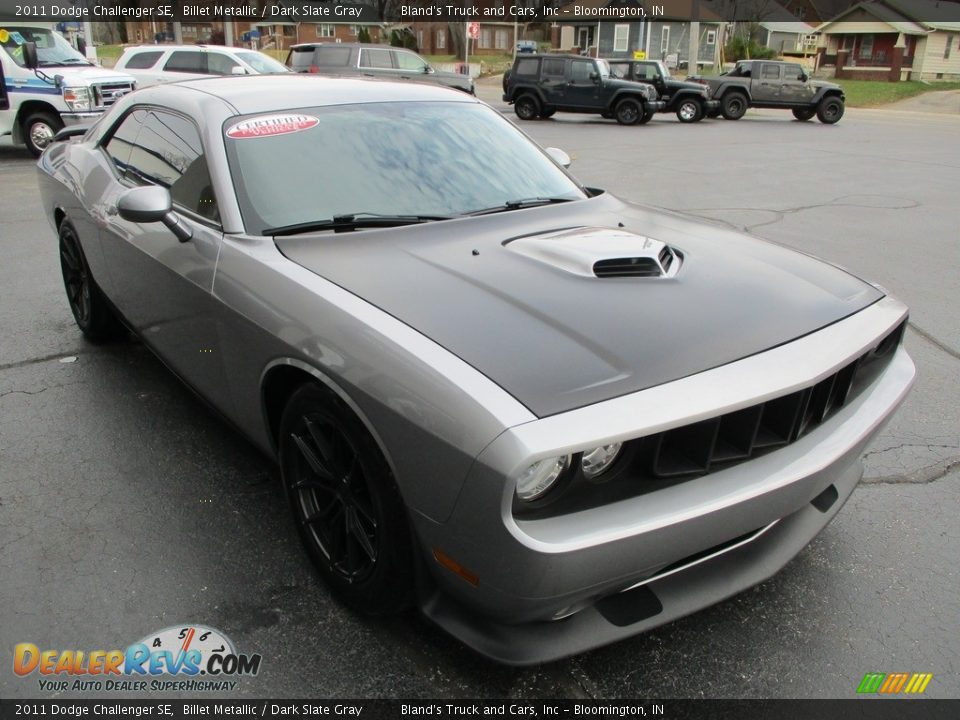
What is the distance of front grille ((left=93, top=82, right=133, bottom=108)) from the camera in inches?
477

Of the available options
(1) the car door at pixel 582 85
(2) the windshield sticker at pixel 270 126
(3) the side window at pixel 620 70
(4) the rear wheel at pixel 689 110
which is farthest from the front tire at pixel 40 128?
(4) the rear wheel at pixel 689 110

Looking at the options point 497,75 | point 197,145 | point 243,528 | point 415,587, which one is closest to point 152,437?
point 243,528

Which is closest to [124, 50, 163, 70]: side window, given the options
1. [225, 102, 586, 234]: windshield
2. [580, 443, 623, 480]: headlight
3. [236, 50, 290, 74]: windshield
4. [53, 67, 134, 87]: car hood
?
[236, 50, 290, 74]: windshield

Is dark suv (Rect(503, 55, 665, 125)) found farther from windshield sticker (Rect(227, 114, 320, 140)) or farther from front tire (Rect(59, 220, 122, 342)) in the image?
windshield sticker (Rect(227, 114, 320, 140))

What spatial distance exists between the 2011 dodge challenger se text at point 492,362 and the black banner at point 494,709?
0.28 m

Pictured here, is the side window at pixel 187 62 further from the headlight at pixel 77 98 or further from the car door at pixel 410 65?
the car door at pixel 410 65

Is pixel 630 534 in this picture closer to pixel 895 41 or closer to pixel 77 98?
pixel 77 98

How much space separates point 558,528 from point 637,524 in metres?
0.20

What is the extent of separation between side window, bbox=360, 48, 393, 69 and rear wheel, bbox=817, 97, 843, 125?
12.5 meters

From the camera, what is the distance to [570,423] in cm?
181

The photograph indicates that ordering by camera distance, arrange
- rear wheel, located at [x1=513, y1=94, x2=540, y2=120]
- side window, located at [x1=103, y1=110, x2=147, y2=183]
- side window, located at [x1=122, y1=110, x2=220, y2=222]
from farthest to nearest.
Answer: rear wheel, located at [x1=513, y1=94, x2=540, y2=120], side window, located at [x1=103, y1=110, x2=147, y2=183], side window, located at [x1=122, y1=110, x2=220, y2=222]

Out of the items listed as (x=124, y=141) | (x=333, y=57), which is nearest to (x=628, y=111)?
(x=333, y=57)

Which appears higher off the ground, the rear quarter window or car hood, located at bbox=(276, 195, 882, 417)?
the rear quarter window

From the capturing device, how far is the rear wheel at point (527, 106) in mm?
21594
